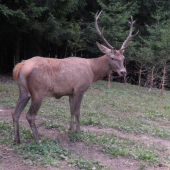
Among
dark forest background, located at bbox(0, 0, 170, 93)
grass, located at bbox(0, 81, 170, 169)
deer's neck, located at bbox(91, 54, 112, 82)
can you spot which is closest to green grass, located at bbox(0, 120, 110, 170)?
grass, located at bbox(0, 81, 170, 169)

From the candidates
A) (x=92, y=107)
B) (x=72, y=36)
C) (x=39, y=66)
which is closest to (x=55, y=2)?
(x=72, y=36)

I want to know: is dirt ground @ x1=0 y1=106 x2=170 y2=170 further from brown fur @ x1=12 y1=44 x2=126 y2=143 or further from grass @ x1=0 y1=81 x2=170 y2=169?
brown fur @ x1=12 y1=44 x2=126 y2=143

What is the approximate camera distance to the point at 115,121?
774 cm

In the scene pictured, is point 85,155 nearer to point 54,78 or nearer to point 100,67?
point 54,78

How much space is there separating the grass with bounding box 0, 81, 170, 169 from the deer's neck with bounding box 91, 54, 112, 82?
1.44 metres

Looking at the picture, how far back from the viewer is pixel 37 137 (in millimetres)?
5180

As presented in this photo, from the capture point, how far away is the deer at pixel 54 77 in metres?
4.94

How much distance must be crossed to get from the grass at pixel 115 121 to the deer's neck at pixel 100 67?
1.44 meters

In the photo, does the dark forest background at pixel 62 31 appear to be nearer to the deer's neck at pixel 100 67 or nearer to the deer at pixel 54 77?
the deer's neck at pixel 100 67

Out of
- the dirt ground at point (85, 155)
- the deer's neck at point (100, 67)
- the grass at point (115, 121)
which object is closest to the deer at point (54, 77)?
the deer's neck at point (100, 67)

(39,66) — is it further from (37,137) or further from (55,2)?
(55,2)

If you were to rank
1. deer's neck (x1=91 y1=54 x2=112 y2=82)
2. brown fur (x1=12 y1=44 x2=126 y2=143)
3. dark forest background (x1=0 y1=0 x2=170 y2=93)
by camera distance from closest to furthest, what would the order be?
brown fur (x1=12 y1=44 x2=126 y2=143) → deer's neck (x1=91 y1=54 x2=112 y2=82) → dark forest background (x1=0 y1=0 x2=170 y2=93)

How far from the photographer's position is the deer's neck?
6672 millimetres

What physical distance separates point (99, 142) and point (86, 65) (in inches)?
78.6
